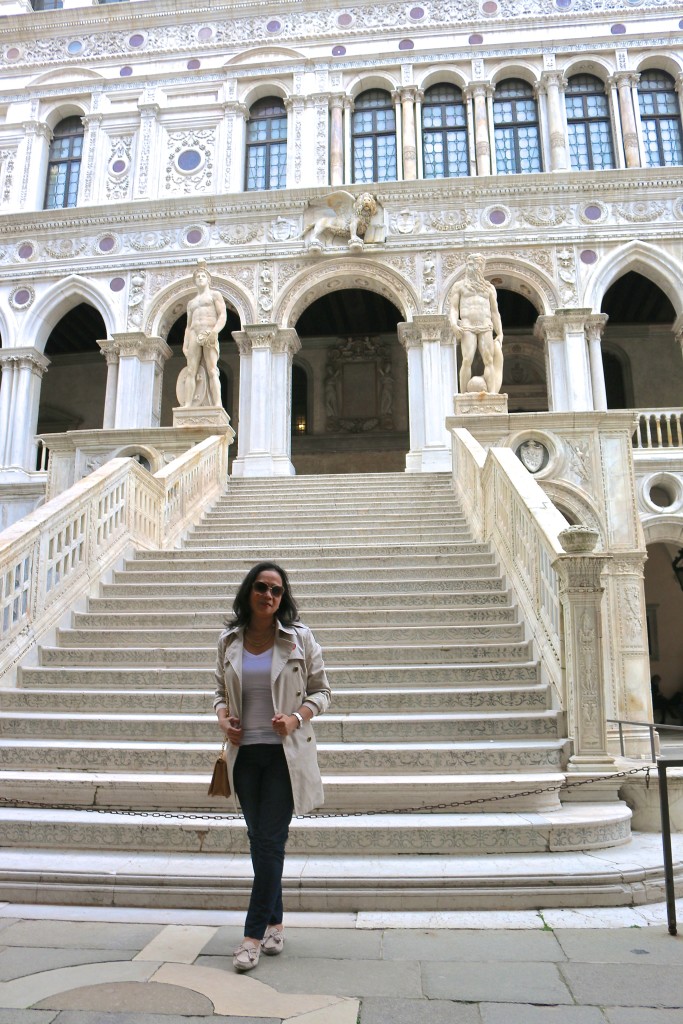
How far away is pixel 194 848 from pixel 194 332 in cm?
1049

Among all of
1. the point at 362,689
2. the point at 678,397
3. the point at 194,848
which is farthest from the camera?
the point at 678,397

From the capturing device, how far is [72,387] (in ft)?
85.9

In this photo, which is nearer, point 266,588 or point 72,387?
point 266,588

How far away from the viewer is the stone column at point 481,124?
67.1 ft

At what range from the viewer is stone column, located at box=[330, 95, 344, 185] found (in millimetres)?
20750

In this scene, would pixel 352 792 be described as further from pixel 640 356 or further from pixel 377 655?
pixel 640 356

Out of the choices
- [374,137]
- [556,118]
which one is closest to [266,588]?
[374,137]

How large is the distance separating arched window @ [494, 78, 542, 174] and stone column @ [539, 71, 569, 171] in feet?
1.37

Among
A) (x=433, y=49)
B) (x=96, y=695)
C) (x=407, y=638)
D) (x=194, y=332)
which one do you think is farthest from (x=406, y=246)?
(x=96, y=695)

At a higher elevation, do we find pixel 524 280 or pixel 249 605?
pixel 524 280

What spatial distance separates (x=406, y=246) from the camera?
19.9 metres

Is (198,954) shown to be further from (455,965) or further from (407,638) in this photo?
(407,638)

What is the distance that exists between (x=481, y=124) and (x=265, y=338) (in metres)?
8.06

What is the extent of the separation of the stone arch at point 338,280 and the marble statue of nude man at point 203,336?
5.68 metres
